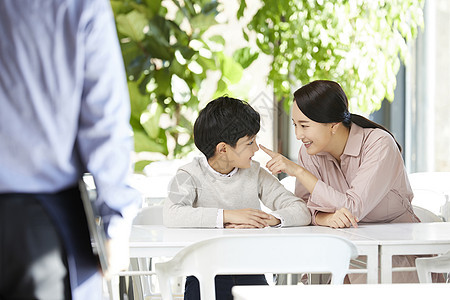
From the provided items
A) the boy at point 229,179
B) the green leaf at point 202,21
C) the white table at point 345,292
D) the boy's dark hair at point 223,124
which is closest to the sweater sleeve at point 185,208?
the boy at point 229,179

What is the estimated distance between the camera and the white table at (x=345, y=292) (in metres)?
1.05

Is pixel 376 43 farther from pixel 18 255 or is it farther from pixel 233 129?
pixel 18 255

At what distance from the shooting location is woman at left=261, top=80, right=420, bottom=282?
219 centimetres

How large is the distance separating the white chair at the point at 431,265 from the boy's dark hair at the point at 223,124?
0.72 m

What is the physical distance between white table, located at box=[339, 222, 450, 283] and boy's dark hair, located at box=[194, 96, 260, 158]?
1.62 ft

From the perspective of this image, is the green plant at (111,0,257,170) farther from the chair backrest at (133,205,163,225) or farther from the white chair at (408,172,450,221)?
the white chair at (408,172,450,221)

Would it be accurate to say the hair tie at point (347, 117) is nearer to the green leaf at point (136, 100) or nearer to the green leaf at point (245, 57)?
the green leaf at point (136, 100)

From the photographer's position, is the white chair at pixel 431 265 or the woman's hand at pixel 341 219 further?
the woman's hand at pixel 341 219

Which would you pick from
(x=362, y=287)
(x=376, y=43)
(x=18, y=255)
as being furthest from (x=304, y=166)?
(x=376, y=43)

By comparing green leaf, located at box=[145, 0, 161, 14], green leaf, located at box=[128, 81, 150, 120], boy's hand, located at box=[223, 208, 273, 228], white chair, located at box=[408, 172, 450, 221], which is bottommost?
white chair, located at box=[408, 172, 450, 221]

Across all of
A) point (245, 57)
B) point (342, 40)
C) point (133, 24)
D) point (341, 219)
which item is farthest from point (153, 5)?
point (342, 40)

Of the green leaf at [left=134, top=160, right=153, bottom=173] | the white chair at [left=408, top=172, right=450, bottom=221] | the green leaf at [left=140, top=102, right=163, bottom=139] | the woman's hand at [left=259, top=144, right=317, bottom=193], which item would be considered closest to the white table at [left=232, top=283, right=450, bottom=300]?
the woman's hand at [left=259, top=144, right=317, bottom=193]

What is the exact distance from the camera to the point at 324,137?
2332mm

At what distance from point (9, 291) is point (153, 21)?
5.48 feet
